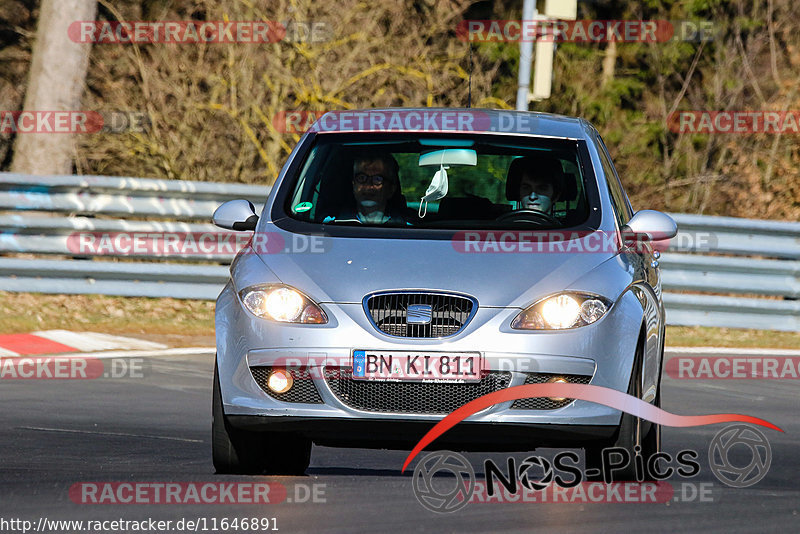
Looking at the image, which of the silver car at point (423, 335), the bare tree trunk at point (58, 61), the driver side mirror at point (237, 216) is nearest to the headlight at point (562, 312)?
the silver car at point (423, 335)

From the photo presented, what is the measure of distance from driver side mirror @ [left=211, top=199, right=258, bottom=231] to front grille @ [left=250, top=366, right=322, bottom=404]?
1.18 meters

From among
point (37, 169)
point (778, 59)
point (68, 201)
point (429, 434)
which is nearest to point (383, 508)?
point (429, 434)

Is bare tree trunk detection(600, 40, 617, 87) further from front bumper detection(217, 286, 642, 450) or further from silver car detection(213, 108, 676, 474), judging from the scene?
front bumper detection(217, 286, 642, 450)

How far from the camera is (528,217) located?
760 centimetres

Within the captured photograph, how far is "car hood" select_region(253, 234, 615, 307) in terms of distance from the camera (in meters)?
6.67

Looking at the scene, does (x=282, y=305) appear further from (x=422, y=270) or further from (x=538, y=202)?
(x=538, y=202)

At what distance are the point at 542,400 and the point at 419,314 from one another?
0.61 metres

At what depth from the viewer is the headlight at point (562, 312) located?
6.65m

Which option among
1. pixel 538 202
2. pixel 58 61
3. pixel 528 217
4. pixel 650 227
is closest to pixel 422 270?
pixel 528 217

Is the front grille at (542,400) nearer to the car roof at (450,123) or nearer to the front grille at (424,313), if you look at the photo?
the front grille at (424,313)

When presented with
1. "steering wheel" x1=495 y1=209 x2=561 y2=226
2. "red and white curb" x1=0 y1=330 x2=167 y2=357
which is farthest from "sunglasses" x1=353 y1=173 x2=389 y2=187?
"red and white curb" x1=0 y1=330 x2=167 y2=357

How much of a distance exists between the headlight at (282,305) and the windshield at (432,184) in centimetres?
78

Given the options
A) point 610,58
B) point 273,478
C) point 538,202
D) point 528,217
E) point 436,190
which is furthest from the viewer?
point 610,58

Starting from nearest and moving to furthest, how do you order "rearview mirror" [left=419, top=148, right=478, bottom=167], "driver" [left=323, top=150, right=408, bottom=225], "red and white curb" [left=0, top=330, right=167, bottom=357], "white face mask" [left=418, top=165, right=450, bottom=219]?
"driver" [left=323, top=150, right=408, bottom=225], "rearview mirror" [left=419, top=148, right=478, bottom=167], "white face mask" [left=418, top=165, right=450, bottom=219], "red and white curb" [left=0, top=330, right=167, bottom=357]
